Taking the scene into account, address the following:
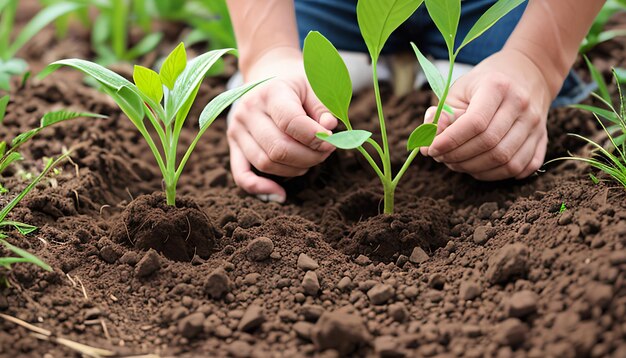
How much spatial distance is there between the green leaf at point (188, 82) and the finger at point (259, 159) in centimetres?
24

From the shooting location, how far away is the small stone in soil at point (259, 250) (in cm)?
116

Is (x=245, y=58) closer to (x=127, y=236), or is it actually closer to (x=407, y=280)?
(x=127, y=236)

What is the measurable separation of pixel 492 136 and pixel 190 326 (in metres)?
0.67

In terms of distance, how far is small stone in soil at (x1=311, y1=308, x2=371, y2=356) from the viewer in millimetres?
926

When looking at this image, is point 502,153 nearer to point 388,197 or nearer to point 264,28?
point 388,197

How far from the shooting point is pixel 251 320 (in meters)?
0.99

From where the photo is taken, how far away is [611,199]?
1.14 m

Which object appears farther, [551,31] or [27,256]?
[551,31]

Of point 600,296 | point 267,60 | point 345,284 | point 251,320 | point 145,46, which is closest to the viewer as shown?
point 600,296

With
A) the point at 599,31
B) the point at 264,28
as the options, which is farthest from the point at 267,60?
the point at 599,31

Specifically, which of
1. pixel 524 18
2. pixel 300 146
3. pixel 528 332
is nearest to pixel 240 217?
pixel 300 146

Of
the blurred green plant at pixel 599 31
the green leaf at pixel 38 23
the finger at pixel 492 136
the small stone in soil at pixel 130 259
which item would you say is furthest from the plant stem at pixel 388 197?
the green leaf at pixel 38 23

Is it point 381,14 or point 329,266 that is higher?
point 381,14

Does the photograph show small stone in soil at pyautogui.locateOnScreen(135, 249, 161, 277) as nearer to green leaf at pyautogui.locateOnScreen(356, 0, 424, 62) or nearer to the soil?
the soil
